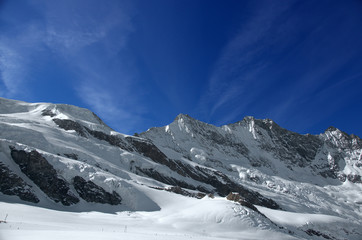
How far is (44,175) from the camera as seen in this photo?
34344mm

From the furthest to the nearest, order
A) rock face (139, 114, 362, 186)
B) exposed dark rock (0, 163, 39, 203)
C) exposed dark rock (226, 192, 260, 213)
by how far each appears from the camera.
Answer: rock face (139, 114, 362, 186) < exposed dark rock (226, 192, 260, 213) < exposed dark rock (0, 163, 39, 203)

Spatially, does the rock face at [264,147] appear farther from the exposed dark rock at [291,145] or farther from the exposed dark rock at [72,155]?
the exposed dark rock at [72,155]

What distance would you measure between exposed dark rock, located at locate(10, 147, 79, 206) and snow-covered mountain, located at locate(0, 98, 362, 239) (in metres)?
0.13

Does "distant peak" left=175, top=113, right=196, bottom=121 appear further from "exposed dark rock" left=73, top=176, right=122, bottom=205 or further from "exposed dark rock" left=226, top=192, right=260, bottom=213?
"exposed dark rock" left=226, top=192, right=260, bottom=213

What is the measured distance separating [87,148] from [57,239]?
53.3 metres

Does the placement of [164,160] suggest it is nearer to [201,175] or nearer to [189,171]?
[189,171]

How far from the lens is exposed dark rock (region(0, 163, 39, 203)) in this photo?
2891 cm

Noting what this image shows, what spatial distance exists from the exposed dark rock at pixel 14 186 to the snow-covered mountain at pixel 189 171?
10 cm

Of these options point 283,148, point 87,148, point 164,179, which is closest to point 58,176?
point 87,148

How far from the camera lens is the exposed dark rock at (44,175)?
32656mm

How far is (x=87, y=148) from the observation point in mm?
60875

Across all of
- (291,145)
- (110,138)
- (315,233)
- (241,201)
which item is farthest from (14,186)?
(291,145)

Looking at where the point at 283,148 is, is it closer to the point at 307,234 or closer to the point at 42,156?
the point at 307,234

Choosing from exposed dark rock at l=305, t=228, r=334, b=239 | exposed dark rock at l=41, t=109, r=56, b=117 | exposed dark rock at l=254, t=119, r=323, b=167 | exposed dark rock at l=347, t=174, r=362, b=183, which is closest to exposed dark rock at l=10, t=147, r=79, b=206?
exposed dark rock at l=305, t=228, r=334, b=239
